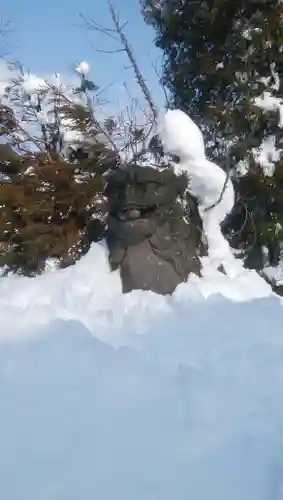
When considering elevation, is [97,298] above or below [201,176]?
below

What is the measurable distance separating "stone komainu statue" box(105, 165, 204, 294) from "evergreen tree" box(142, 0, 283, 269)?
238 centimetres

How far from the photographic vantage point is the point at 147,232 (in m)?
3.99

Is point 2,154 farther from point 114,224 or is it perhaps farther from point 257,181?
point 257,181

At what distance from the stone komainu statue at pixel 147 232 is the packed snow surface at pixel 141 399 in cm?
46

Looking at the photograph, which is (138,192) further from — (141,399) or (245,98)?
(245,98)

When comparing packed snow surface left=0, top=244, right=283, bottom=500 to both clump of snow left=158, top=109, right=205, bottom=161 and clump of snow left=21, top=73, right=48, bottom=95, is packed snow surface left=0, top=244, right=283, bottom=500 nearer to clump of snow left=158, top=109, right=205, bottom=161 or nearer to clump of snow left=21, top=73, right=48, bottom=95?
clump of snow left=158, top=109, right=205, bottom=161

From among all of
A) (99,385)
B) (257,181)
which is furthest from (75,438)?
(257,181)

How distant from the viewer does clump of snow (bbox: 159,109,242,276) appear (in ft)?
14.6

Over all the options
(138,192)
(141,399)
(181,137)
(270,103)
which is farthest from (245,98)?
(141,399)

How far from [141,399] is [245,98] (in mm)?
5230

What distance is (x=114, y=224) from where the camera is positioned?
409 cm

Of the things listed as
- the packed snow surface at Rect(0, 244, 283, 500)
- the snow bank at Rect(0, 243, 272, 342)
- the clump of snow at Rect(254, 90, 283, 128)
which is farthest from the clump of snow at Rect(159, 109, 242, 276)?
the clump of snow at Rect(254, 90, 283, 128)

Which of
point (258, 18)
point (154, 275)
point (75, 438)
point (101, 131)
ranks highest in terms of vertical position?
A: point (258, 18)

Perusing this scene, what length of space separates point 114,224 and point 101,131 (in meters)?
Answer: 1.89
